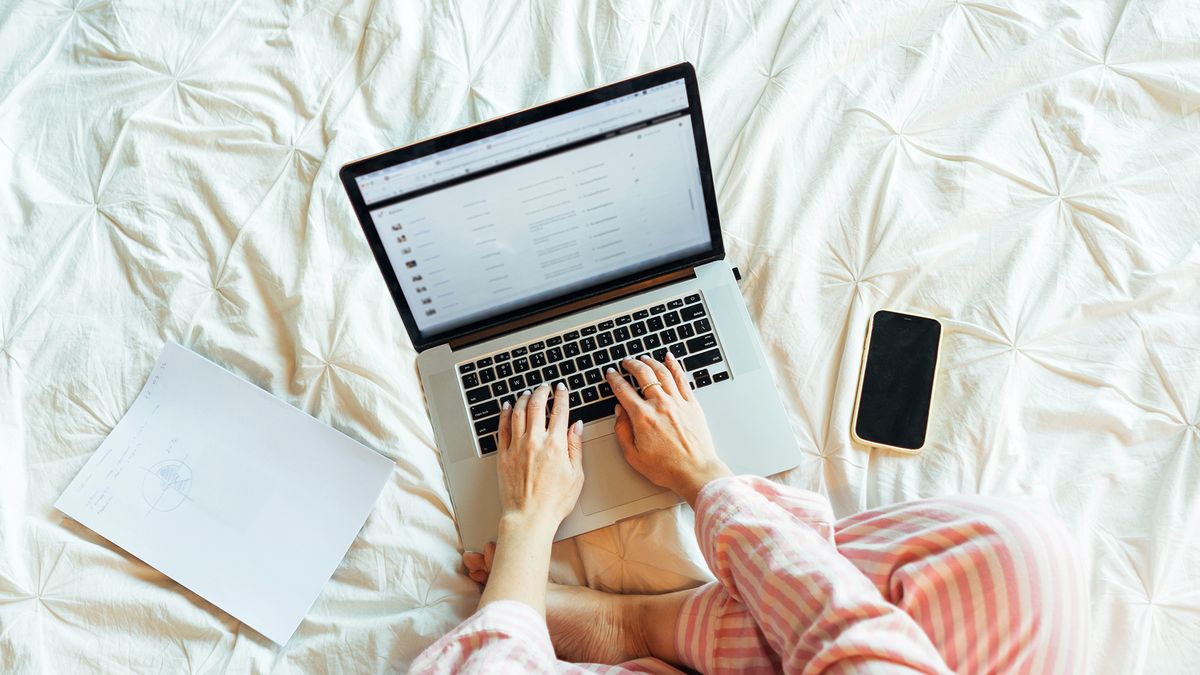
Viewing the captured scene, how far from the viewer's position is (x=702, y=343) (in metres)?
0.76

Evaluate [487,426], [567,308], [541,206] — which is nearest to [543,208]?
[541,206]

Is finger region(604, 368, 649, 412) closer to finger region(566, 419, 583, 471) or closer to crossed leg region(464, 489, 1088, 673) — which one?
finger region(566, 419, 583, 471)

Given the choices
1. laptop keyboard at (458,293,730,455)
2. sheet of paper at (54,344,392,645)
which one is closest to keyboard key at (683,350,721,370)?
laptop keyboard at (458,293,730,455)

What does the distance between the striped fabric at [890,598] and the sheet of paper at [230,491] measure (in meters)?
0.19

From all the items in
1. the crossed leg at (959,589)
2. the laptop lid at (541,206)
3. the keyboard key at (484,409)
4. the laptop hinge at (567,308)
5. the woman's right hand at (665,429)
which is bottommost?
the crossed leg at (959,589)

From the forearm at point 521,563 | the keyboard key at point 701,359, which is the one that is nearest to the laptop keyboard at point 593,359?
the keyboard key at point 701,359

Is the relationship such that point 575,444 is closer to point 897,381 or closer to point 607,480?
point 607,480

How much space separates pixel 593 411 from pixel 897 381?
0.31 m

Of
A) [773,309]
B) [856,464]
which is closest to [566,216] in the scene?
[773,309]

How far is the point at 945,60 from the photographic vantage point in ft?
2.76

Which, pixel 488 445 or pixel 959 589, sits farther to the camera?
pixel 488 445

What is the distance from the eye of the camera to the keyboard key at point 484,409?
2.46 ft

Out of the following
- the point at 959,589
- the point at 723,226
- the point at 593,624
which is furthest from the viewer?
the point at 723,226

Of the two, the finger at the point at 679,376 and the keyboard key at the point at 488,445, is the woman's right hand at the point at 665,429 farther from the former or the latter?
the keyboard key at the point at 488,445
